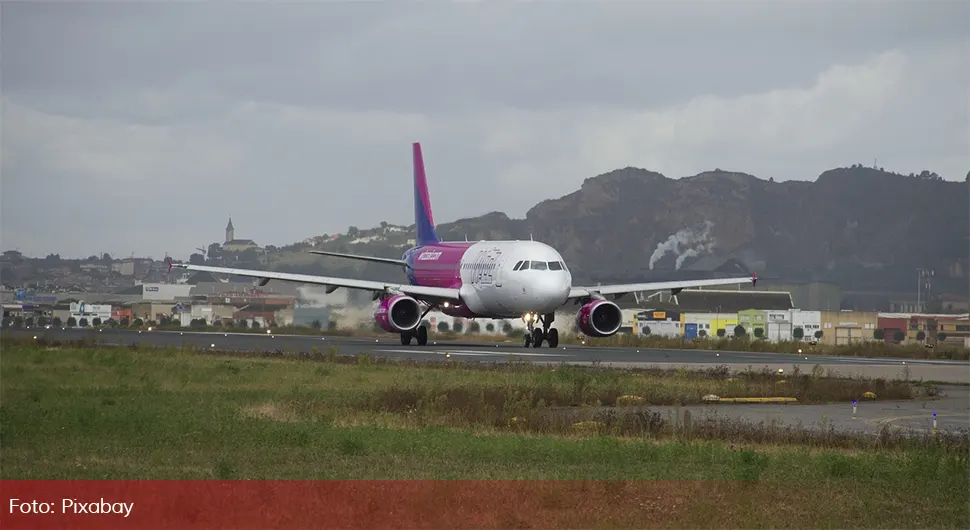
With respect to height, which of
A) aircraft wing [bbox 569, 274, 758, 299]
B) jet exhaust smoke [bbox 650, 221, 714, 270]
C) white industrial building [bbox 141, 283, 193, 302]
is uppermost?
jet exhaust smoke [bbox 650, 221, 714, 270]

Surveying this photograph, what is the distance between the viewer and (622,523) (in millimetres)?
15203

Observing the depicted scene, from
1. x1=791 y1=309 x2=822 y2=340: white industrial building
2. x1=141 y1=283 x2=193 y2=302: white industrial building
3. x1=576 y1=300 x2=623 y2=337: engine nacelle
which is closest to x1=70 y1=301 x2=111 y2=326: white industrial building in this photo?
x1=141 y1=283 x2=193 y2=302: white industrial building

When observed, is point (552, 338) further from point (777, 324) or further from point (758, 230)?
point (758, 230)

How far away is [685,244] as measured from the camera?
5871 inches

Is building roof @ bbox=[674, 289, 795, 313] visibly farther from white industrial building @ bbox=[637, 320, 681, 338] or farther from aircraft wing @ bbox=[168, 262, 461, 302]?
aircraft wing @ bbox=[168, 262, 461, 302]

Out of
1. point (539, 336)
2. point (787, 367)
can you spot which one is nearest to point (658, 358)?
point (787, 367)

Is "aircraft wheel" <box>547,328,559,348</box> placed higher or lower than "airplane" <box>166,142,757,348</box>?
lower

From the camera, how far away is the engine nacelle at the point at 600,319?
60.0 m

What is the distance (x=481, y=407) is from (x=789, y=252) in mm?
105644

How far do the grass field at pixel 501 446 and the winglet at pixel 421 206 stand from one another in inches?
1613

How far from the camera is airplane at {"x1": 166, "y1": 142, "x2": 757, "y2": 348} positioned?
5734cm

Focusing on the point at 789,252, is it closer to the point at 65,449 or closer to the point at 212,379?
the point at 212,379

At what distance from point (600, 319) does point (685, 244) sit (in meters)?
90.5

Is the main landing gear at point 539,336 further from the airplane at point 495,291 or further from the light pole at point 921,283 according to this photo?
the light pole at point 921,283
